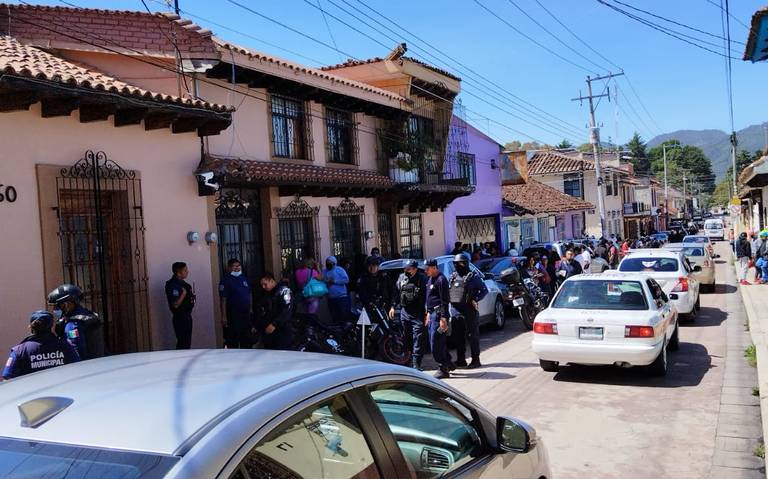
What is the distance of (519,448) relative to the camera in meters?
3.24

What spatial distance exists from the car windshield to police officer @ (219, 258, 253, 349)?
15.5ft

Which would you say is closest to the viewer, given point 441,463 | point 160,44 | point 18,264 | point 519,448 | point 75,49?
point 441,463

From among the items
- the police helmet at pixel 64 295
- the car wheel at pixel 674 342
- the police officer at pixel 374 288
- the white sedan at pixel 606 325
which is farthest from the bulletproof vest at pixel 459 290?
the police helmet at pixel 64 295

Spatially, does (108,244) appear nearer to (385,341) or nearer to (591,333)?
(385,341)

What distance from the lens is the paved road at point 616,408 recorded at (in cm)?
585

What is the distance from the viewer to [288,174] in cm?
Result: 1258

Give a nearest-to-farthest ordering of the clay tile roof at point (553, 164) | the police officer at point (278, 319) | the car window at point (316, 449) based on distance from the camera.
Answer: the car window at point (316, 449), the police officer at point (278, 319), the clay tile roof at point (553, 164)

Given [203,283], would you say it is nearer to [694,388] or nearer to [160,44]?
[160,44]

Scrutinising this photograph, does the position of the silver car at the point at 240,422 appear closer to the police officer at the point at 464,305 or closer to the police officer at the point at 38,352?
the police officer at the point at 38,352

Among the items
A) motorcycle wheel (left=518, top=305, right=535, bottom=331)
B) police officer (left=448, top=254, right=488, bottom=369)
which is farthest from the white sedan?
motorcycle wheel (left=518, top=305, right=535, bottom=331)

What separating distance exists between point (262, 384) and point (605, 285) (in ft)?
25.9

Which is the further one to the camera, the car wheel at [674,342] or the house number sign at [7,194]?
the car wheel at [674,342]

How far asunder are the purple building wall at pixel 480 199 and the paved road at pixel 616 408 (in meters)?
12.6

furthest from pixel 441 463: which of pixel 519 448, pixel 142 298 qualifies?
pixel 142 298
